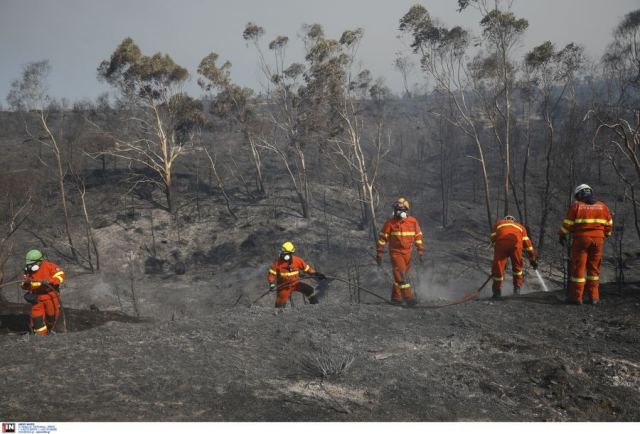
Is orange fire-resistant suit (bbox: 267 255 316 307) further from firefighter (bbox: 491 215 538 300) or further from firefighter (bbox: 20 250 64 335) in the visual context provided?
firefighter (bbox: 20 250 64 335)

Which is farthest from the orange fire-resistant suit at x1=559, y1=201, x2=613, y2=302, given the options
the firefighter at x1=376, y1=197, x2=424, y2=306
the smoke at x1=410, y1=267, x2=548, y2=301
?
the smoke at x1=410, y1=267, x2=548, y2=301

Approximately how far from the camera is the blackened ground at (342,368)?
3.94 meters

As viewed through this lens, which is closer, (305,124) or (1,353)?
(1,353)

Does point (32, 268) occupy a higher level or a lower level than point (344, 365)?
higher

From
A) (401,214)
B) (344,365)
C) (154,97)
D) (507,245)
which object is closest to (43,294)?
(344,365)

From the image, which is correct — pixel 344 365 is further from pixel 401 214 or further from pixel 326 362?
pixel 401 214

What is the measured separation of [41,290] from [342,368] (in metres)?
5.30

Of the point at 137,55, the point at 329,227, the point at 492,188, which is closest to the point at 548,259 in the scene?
the point at 329,227

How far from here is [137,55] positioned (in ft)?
91.4

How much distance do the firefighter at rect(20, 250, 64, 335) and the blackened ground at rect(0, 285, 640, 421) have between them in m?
1.15

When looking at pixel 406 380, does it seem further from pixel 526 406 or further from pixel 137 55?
pixel 137 55

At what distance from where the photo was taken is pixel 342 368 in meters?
4.80

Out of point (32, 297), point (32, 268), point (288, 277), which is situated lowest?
point (288, 277)

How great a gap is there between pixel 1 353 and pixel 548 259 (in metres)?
21.0
